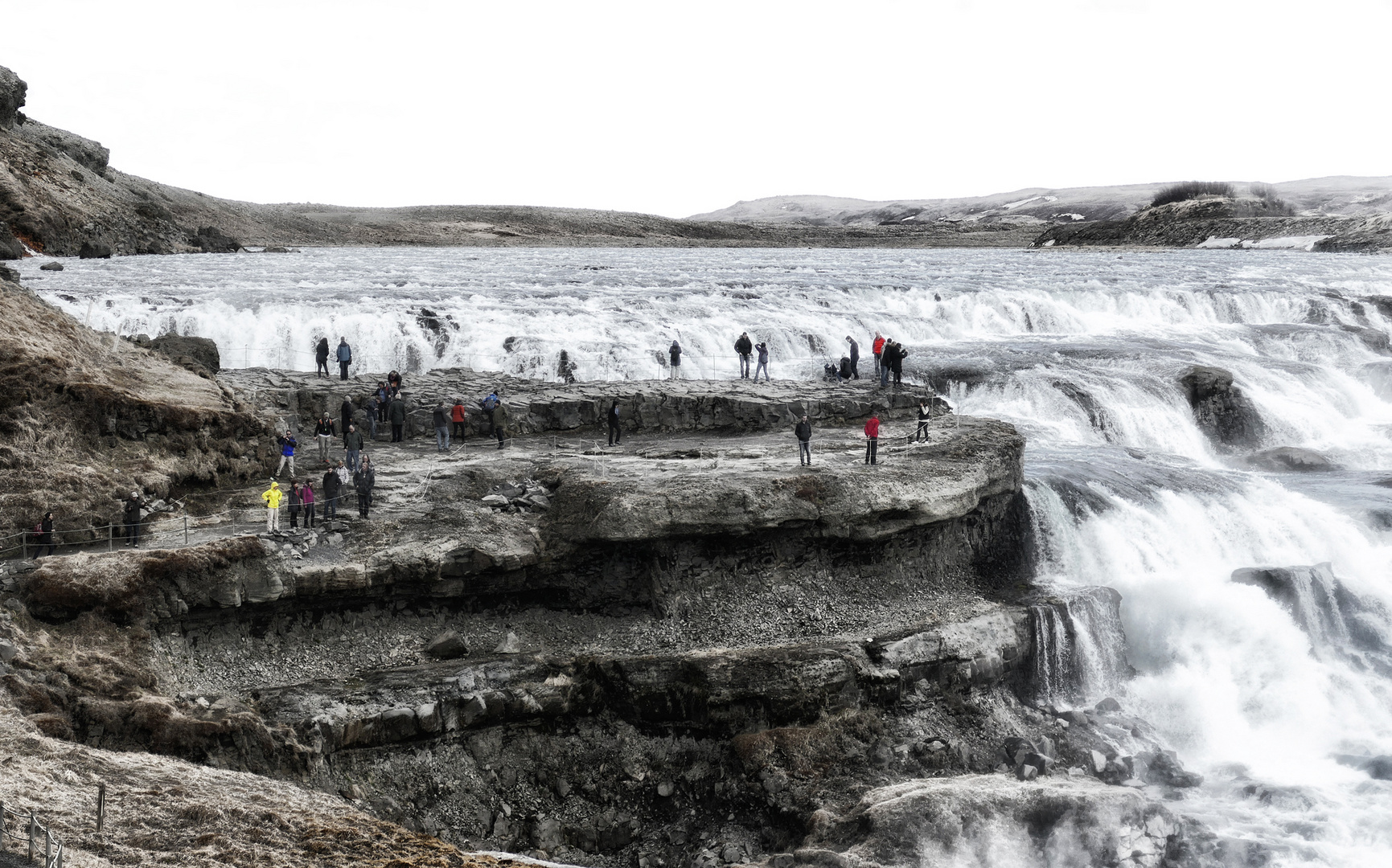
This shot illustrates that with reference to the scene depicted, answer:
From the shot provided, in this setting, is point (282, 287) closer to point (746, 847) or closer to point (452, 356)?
point (452, 356)

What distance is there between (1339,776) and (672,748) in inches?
428

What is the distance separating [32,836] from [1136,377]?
108 feet

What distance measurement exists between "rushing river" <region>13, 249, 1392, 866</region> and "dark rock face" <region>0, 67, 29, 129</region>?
2767 cm

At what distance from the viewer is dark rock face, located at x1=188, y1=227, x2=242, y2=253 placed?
91688 millimetres

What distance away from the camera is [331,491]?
1959cm

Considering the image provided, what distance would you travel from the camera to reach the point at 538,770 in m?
17.9

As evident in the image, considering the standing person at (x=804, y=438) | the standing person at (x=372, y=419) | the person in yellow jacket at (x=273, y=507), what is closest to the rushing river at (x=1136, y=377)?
the standing person at (x=804, y=438)

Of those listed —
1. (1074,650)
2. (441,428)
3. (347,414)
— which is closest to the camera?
(1074,650)

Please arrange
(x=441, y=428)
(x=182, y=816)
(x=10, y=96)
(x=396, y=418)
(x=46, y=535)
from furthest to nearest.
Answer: (x=10, y=96), (x=396, y=418), (x=441, y=428), (x=46, y=535), (x=182, y=816)

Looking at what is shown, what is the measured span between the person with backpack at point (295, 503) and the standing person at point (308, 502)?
3 centimetres

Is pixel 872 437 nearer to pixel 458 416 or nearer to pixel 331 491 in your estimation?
pixel 458 416

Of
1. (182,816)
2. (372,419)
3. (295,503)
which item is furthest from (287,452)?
(182,816)

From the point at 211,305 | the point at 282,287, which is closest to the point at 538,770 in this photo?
the point at 211,305

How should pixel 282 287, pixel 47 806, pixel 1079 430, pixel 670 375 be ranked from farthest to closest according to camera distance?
pixel 282 287, pixel 670 375, pixel 1079 430, pixel 47 806
